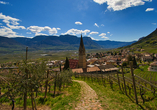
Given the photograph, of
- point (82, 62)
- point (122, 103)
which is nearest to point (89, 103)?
point (122, 103)

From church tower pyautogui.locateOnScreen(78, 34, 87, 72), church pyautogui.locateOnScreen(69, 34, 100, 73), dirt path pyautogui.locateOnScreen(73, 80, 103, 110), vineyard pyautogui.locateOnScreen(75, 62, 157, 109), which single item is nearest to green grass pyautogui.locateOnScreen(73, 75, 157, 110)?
vineyard pyautogui.locateOnScreen(75, 62, 157, 109)

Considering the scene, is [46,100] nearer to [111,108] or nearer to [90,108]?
A: [90,108]

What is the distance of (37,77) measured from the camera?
5.47m

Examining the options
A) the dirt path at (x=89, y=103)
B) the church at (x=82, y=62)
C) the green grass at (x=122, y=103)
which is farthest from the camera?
the church at (x=82, y=62)

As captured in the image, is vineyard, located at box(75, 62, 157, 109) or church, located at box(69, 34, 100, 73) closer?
vineyard, located at box(75, 62, 157, 109)

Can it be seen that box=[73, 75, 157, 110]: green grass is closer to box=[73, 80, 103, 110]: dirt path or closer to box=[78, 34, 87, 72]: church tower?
box=[73, 80, 103, 110]: dirt path

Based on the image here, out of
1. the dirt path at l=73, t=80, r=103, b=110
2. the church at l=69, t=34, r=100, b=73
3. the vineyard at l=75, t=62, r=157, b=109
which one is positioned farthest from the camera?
the church at l=69, t=34, r=100, b=73

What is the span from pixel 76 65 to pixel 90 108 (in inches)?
1963

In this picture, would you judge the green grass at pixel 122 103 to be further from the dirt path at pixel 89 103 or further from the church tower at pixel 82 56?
the church tower at pixel 82 56

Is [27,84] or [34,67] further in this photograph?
[34,67]

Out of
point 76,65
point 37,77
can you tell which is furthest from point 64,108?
point 76,65

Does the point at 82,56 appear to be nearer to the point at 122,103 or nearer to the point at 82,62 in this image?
the point at 82,62

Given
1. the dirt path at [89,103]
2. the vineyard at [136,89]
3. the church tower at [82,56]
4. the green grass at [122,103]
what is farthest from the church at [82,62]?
the green grass at [122,103]

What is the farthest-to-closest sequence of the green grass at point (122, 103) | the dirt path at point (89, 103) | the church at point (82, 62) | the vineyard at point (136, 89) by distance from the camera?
1. the church at point (82, 62)
2. the vineyard at point (136, 89)
3. the dirt path at point (89, 103)
4. the green grass at point (122, 103)
